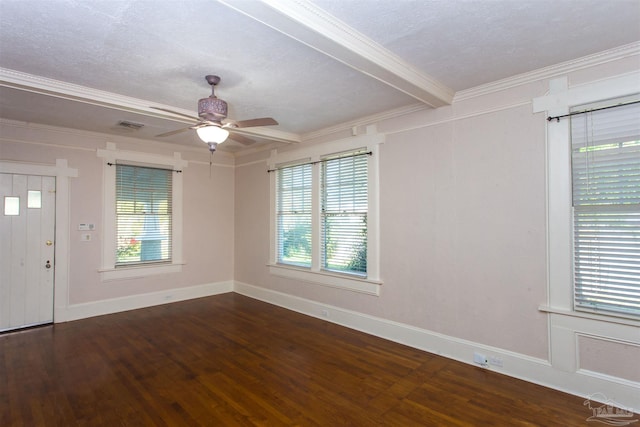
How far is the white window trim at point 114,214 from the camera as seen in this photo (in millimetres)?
5191

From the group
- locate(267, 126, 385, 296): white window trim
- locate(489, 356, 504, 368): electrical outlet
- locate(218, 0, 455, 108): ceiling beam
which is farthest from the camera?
locate(267, 126, 385, 296): white window trim

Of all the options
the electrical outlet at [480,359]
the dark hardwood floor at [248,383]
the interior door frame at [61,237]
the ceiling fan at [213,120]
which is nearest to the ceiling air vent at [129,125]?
the interior door frame at [61,237]

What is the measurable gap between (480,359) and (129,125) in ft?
17.3

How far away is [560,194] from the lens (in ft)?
9.49

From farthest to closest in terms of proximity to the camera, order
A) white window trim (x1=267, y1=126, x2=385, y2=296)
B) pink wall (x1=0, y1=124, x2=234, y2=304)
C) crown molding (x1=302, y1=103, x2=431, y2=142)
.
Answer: pink wall (x1=0, y1=124, x2=234, y2=304), white window trim (x1=267, y1=126, x2=385, y2=296), crown molding (x1=302, y1=103, x2=431, y2=142)

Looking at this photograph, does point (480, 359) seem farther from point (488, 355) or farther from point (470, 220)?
point (470, 220)

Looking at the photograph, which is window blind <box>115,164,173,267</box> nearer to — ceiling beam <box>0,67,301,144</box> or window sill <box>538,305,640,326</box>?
ceiling beam <box>0,67,301,144</box>

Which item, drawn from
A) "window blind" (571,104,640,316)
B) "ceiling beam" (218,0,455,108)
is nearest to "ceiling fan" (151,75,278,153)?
"ceiling beam" (218,0,455,108)

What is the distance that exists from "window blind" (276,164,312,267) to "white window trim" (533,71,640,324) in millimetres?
3202

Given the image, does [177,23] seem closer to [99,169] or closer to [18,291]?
[99,169]

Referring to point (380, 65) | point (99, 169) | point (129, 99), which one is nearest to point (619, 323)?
point (380, 65)

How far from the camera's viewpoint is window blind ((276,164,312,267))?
5324 millimetres

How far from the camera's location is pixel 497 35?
2.42 m

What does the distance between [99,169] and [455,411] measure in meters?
5.64
